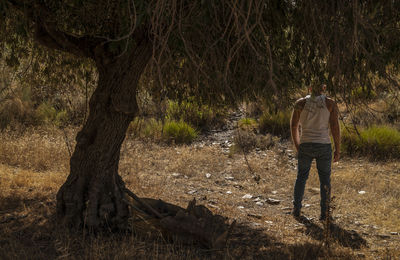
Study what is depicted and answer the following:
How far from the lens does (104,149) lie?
441 cm

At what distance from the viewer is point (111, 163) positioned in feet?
14.6

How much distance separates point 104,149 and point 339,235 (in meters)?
3.07

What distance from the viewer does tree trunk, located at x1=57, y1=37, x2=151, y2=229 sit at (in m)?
4.29

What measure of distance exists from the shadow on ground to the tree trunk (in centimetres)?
21

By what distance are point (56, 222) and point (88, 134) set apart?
1.00 meters

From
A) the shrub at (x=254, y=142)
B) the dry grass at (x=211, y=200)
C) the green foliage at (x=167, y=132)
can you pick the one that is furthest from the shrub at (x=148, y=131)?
the shrub at (x=254, y=142)

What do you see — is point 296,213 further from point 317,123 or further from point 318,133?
point 317,123

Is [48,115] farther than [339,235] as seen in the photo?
Yes

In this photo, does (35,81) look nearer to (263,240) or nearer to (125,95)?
(125,95)

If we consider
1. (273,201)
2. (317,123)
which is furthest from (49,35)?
(273,201)

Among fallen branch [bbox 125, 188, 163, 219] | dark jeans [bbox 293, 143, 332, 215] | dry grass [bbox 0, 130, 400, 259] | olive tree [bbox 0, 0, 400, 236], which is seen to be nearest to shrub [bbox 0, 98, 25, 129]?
dry grass [bbox 0, 130, 400, 259]

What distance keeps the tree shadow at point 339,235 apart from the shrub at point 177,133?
6642 millimetres

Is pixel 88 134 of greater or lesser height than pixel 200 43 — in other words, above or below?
below

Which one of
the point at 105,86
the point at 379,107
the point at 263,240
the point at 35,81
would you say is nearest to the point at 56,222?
the point at 105,86
